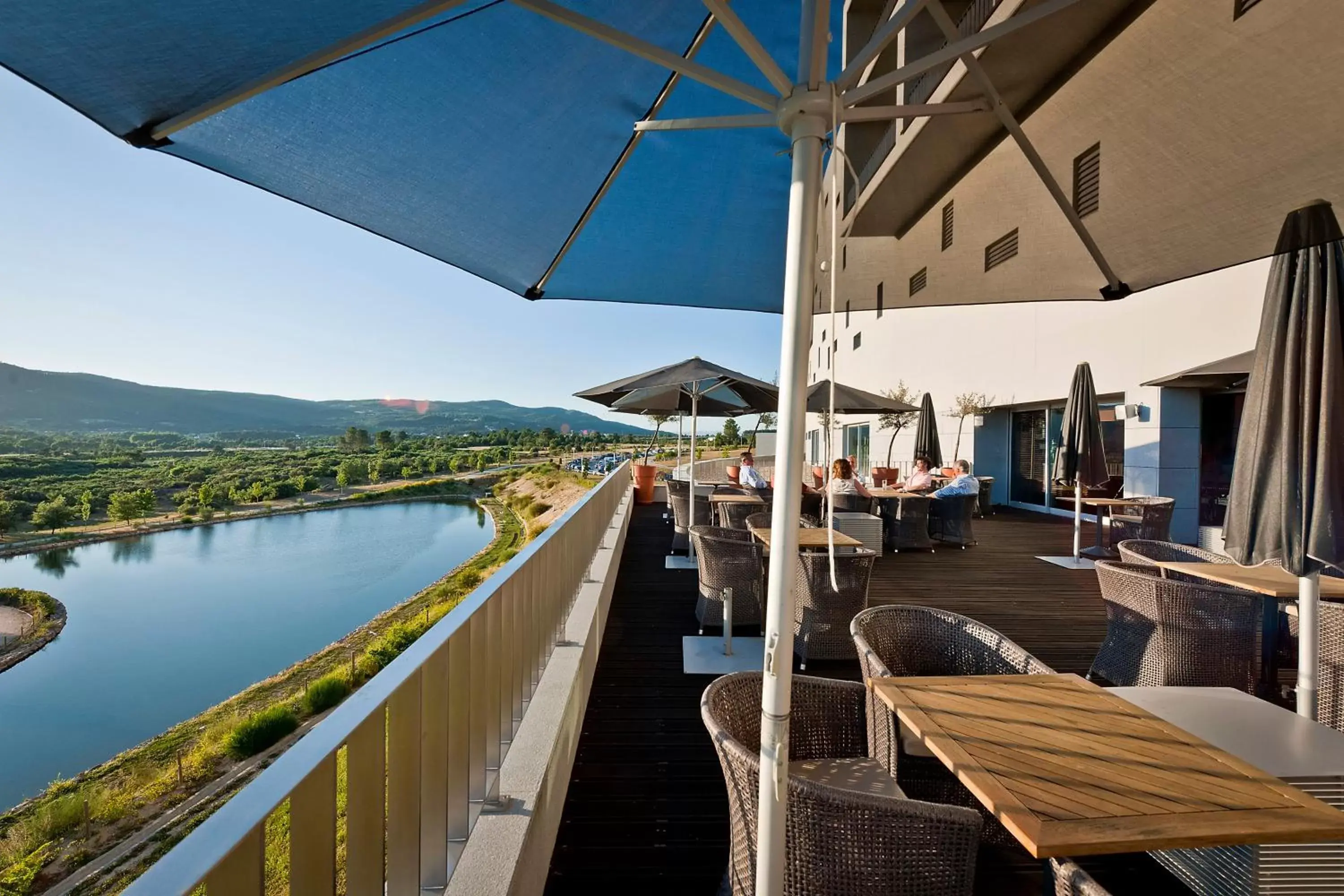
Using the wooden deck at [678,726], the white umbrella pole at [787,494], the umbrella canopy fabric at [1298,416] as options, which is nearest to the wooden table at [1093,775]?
the white umbrella pole at [787,494]

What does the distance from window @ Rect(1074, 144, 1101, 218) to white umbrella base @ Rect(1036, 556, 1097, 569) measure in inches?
228

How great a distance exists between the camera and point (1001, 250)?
10.2ft

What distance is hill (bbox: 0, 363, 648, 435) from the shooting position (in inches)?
495

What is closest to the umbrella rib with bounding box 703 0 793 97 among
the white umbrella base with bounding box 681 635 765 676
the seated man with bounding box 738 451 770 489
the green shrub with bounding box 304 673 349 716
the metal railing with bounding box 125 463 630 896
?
the metal railing with bounding box 125 463 630 896

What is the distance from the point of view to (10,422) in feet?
34.9

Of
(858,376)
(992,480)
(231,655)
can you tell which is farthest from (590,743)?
(231,655)

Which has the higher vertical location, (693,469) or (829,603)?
(693,469)

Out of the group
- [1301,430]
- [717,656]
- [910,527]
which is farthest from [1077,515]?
[1301,430]

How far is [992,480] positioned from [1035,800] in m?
13.0

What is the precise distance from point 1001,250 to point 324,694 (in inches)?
834

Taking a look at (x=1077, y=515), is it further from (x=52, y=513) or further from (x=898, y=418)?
(x=52, y=513)

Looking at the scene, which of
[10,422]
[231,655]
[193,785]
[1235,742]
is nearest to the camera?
[1235,742]

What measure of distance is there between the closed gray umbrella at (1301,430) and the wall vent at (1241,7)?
25.3 inches

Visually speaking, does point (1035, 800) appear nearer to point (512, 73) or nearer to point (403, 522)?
point (512, 73)
